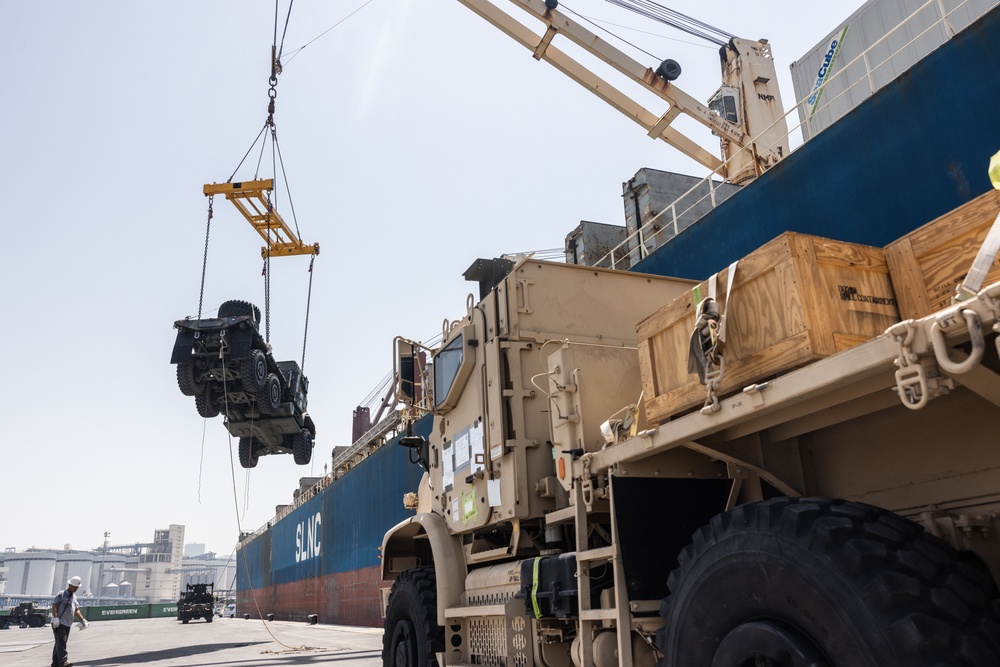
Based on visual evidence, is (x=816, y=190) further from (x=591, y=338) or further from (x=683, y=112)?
(x=683, y=112)

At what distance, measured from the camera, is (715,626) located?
3.10m

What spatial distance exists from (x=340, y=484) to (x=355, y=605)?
279 inches

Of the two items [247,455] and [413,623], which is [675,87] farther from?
[413,623]

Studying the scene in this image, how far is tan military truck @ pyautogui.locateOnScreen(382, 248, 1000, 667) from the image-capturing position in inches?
96.9

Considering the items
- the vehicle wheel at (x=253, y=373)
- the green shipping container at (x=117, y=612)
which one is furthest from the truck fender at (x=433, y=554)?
the green shipping container at (x=117, y=612)

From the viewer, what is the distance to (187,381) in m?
15.1

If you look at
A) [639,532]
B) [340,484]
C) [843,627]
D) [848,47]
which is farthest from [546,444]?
Result: [340,484]

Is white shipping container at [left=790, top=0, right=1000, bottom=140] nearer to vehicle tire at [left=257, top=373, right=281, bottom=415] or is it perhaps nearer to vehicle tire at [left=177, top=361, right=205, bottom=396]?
vehicle tire at [left=257, top=373, right=281, bottom=415]

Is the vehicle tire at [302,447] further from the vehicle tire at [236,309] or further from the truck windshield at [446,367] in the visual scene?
the truck windshield at [446,367]

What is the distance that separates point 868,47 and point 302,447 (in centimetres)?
1571

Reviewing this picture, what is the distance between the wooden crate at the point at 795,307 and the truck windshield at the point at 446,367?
10.3 ft

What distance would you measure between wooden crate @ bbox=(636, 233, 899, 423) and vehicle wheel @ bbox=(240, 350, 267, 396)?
12864 millimetres

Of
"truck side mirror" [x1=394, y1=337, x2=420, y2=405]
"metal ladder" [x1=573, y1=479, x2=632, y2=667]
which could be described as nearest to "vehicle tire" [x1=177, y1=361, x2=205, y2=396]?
"truck side mirror" [x1=394, y1=337, x2=420, y2=405]

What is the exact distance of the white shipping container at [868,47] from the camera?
14164 mm
